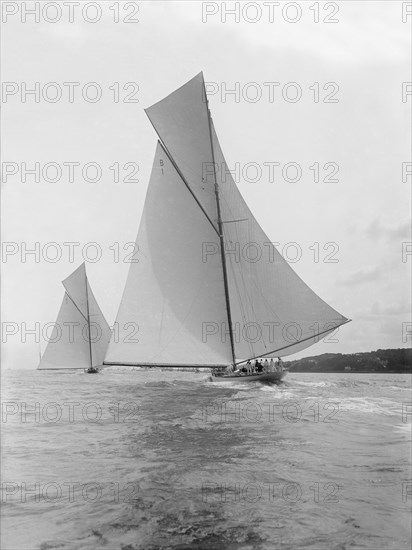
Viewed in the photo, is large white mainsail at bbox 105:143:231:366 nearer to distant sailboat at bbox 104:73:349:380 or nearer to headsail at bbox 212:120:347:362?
distant sailboat at bbox 104:73:349:380

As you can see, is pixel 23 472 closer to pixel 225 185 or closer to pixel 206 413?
pixel 206 413

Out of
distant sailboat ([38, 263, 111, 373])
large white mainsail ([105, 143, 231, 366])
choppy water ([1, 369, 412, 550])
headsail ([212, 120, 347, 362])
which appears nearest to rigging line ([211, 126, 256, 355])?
headsail ([212, 120, 347, 362])

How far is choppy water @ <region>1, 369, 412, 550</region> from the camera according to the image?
7027mm

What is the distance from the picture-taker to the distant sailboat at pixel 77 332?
7356 centimetres

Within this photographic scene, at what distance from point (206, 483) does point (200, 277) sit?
22.1 m

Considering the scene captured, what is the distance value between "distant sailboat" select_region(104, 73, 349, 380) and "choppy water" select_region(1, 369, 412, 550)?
11.4 m

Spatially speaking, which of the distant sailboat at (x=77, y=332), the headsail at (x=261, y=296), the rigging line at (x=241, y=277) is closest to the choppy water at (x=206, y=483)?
the headsail at (x=261, y=296)

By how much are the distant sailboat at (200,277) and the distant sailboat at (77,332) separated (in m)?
43.0

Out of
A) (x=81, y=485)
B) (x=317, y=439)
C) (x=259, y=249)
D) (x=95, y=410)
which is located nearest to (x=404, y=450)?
(x=317, y=439)

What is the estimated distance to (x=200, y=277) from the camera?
103 ft

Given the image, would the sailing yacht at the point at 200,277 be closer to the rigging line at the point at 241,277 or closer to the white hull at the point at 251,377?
the rigging line at the point at 241,277

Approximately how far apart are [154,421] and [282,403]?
337 inches

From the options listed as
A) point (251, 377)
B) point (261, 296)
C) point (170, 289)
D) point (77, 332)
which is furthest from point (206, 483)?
point (77, 332)

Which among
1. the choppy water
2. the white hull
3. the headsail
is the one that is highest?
the headsail
